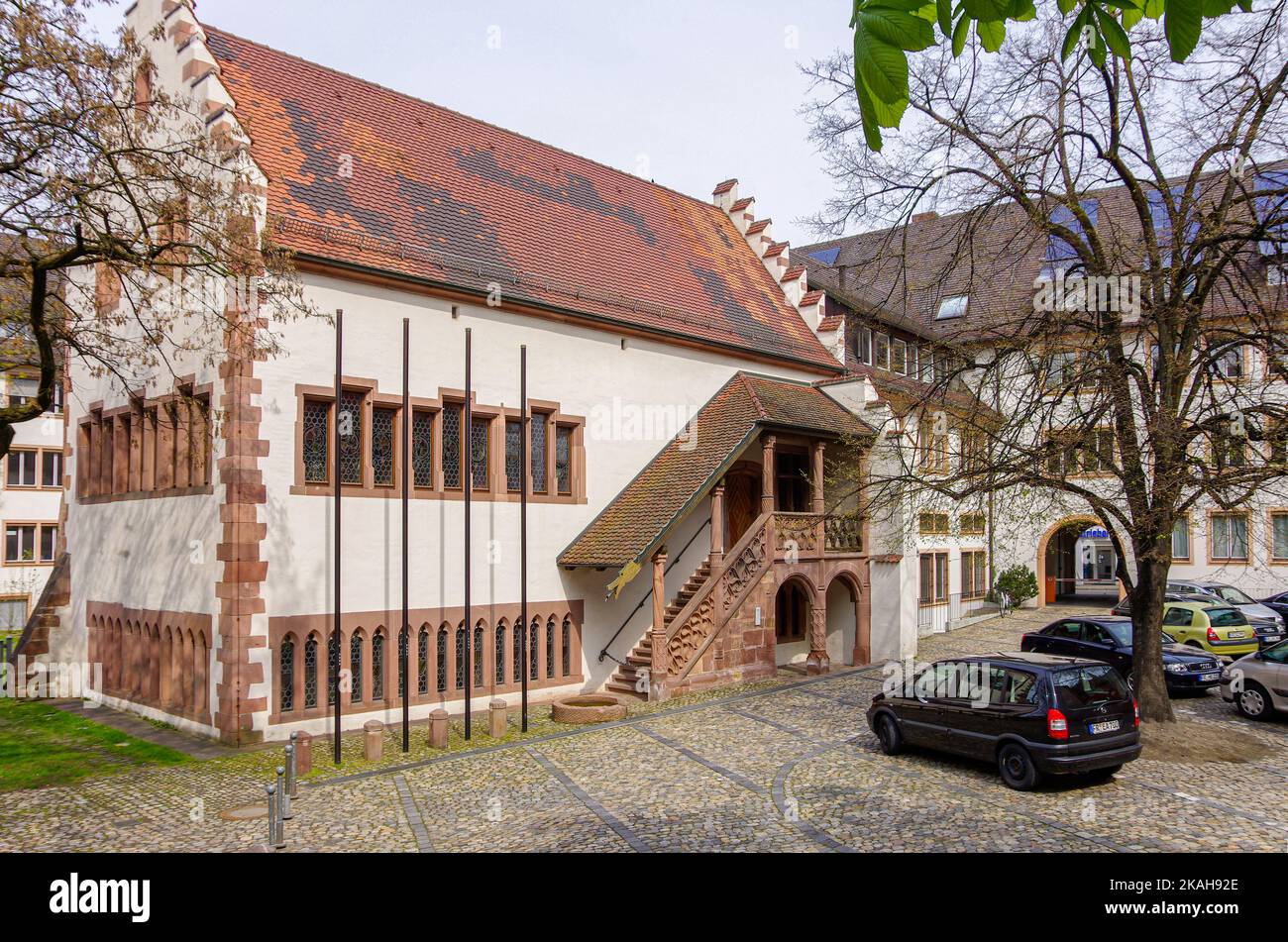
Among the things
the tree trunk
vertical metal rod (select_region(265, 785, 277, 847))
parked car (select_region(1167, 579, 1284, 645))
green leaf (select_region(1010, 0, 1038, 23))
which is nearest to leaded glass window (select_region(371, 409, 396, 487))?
vertical metal rod (select_region(265, 785, 277, 847))

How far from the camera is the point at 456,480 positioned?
58.5 feet

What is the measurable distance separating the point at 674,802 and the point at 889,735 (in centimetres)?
430

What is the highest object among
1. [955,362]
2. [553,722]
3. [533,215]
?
[533,215]

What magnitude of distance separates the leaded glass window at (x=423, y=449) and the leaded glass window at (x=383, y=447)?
1.48ft

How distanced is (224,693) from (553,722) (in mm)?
5441

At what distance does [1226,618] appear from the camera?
2297 centimetres

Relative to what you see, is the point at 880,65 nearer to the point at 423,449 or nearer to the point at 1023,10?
Answer: the point at 1023,10

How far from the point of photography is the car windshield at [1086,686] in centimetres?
1151

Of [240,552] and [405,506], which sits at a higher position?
[405,506]

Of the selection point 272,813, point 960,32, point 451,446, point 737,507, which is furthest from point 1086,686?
point 737,507

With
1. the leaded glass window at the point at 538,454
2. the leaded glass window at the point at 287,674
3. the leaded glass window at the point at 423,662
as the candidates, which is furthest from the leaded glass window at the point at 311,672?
the leaded glass window at the point at 538,454

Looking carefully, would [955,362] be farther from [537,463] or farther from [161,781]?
[161,781]

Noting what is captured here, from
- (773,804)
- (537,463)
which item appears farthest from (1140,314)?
(537,463)

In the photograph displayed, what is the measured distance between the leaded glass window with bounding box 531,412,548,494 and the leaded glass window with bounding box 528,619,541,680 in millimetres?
2774
